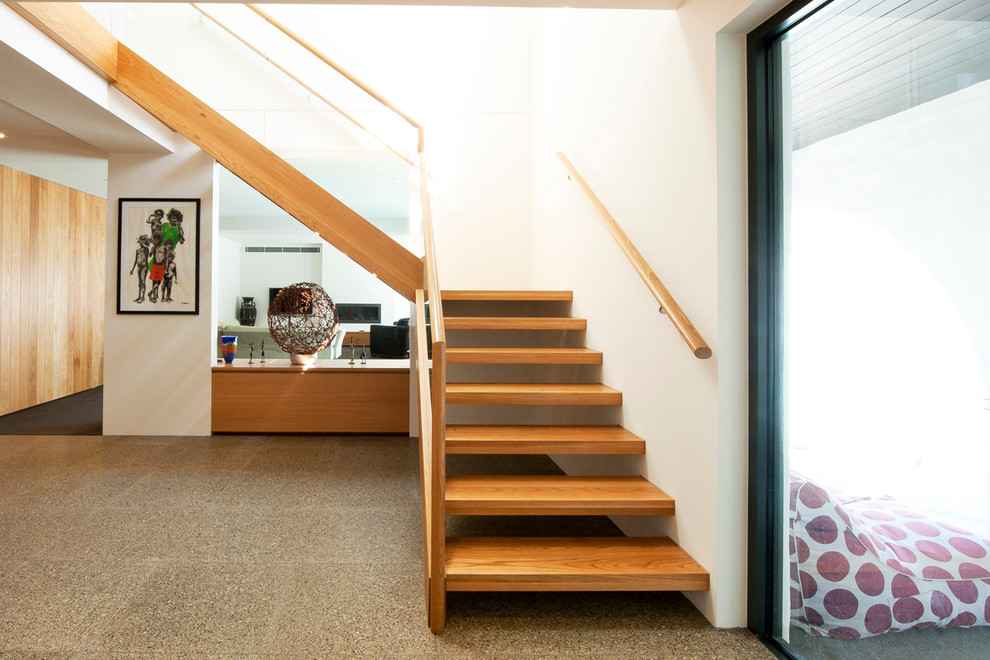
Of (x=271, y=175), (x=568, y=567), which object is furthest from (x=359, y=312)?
(x=568, y=567)

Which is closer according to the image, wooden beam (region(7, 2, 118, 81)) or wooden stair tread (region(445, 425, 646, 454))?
wooden stair tread (region(445, 425, 646, 454))

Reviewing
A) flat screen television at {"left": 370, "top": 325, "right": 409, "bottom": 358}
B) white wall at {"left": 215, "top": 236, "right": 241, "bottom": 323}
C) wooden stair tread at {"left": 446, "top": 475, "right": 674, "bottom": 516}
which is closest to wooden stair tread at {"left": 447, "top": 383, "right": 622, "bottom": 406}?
wooden stair tread at {"left": 446, "top": 475, "right": 674, "bottom": 516}

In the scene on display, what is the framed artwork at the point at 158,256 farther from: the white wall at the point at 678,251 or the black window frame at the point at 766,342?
the black window frame at the point at 766,342

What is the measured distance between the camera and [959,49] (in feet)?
4.58

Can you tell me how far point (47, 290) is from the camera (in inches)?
266

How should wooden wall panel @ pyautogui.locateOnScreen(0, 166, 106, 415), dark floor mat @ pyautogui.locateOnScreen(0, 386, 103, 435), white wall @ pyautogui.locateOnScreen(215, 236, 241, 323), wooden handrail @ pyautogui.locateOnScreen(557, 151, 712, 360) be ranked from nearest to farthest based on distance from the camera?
wooden handrail @ pyautogui.locateOnScreen(557, 151, 712, 360) → dark floor mat @ pyautogui.locateOnScreen(0, 386, 103, 435) → wooden wall panel @ pyautogui.locateOnScreen(0, 166, 106, 415) → white wall @ pyautogui.locateOnScreen(215, 236, 241, 323)


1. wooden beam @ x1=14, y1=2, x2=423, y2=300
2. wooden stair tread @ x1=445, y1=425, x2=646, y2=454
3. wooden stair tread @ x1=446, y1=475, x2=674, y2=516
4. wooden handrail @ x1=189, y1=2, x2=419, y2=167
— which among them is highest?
wooden handrail @ x1=189, y1=2, x2=419, y2=167

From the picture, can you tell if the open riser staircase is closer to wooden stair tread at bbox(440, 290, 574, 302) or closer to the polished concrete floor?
wooden stair tread at bbox(440, 290, 574, 302)

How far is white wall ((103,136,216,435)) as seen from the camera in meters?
5.14

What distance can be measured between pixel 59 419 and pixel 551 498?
567 cm

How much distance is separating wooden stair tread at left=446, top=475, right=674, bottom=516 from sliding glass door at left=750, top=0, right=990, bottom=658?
52 cm

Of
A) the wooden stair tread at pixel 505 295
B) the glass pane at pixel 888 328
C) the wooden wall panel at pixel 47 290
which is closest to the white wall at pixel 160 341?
the wooden wall panel at pixel 47 290

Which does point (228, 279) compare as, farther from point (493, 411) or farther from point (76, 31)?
point (493, 411)

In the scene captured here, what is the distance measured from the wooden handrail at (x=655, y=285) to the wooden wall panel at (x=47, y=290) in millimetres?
6097
